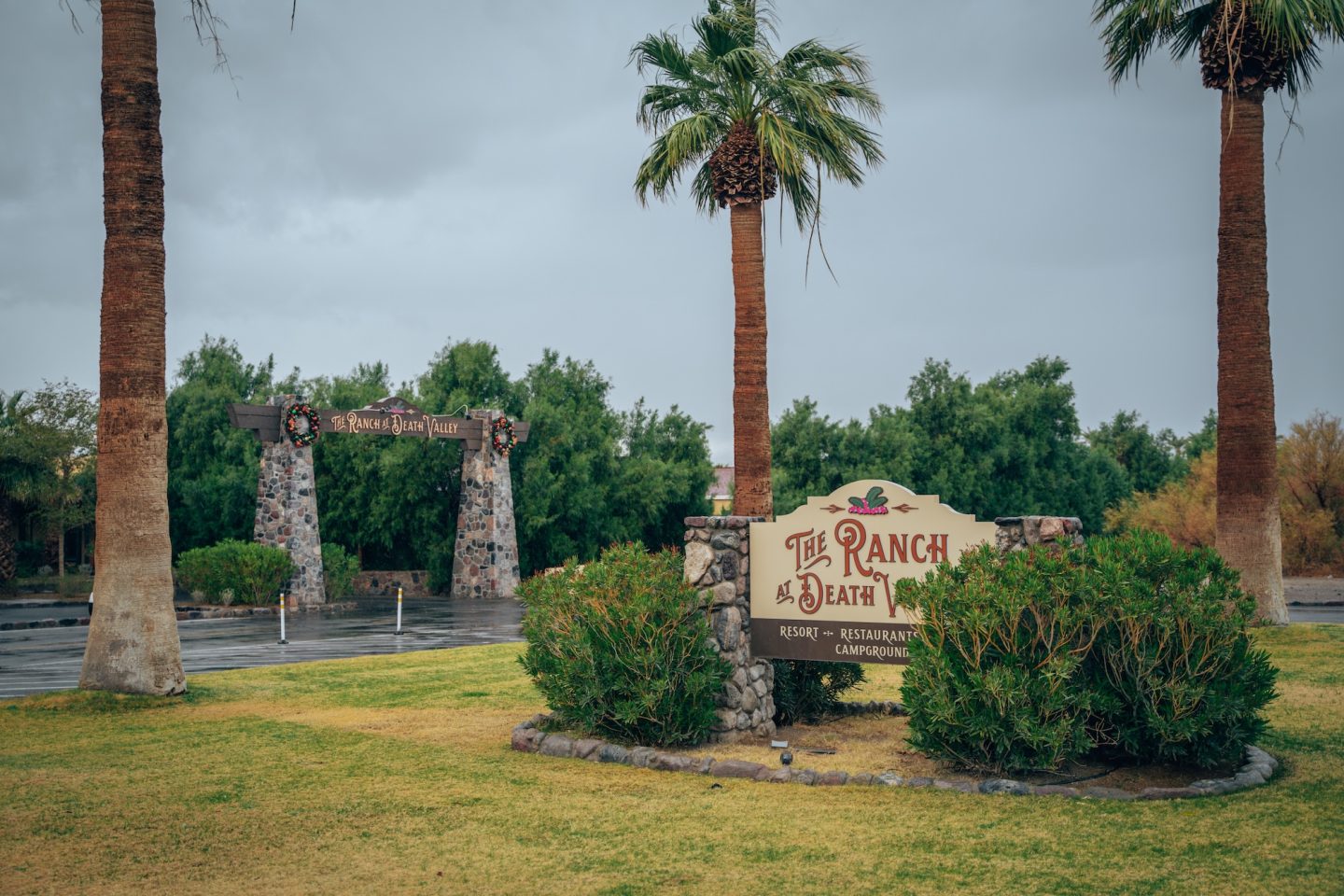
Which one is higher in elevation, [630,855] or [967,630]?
[967,630]

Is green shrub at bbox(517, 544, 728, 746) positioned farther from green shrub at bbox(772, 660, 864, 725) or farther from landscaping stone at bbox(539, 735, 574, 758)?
green shrub at bbox(772, 660, 864, 725)

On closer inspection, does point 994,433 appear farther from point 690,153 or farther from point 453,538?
point 690,153

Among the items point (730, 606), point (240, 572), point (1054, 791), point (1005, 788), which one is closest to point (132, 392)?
point (730, 606)

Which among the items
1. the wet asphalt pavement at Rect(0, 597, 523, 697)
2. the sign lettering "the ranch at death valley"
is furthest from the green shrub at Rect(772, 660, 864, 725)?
the wet asphalt pavement at Rect(0, 597, 523, 697)

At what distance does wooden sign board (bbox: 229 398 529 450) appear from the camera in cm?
3294

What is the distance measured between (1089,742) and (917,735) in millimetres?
1519

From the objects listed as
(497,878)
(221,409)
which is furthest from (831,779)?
(221,409)

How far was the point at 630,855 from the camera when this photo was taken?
750cm

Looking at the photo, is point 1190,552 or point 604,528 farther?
point 604,528

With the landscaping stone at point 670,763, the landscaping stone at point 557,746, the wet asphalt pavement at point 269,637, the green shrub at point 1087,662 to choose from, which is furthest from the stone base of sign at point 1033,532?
the wet asphalt pavement at point 269,637

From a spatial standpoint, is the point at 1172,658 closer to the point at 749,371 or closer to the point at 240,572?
the point at 749,371

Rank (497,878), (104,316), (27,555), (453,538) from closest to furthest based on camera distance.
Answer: (497,878) < (104,316) < (453,538) < (27,555)

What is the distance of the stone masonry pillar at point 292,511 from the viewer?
1304 inches

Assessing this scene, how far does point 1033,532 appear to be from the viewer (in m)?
10.1
